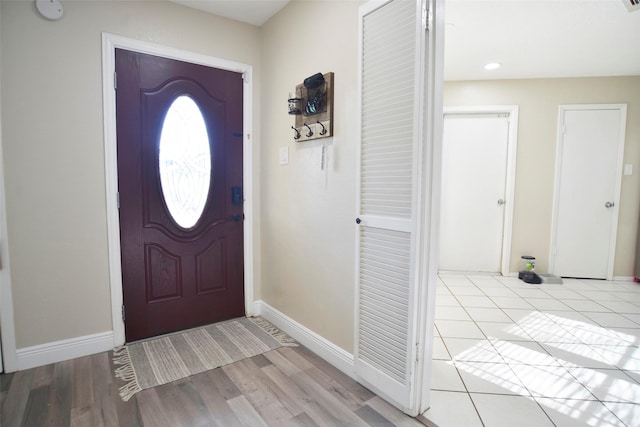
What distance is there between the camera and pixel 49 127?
1985 millimetres

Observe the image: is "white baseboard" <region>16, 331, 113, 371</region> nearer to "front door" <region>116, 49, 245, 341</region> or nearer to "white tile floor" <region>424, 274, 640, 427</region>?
"front door" <region>116, 49, 245, 341</region>

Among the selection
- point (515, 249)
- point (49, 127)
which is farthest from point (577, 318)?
point (49, 127)

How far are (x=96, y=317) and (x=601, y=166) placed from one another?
5.46 meters

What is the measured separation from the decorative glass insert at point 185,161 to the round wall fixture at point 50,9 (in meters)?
0.78

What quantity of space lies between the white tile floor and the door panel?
590 mm

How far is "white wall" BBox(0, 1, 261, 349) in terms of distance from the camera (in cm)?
190

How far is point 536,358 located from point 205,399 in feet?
7.03

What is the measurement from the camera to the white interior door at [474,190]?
4082 millimetres

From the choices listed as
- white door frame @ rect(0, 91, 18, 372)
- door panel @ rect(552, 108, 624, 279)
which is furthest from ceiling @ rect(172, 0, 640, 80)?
white door frame @ rect(0, 91, 18, 372)

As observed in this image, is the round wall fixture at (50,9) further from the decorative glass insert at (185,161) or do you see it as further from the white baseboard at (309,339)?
the white baseboard at (309,339)

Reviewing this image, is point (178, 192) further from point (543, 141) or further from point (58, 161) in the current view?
point (543, 141)

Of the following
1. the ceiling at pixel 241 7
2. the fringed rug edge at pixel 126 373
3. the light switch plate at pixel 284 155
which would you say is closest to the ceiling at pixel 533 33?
the ceiling at pixel 241 7

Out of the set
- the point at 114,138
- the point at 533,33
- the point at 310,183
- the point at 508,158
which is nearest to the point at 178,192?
the point at 114,138

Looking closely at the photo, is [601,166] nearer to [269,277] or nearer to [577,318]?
[577,318]
